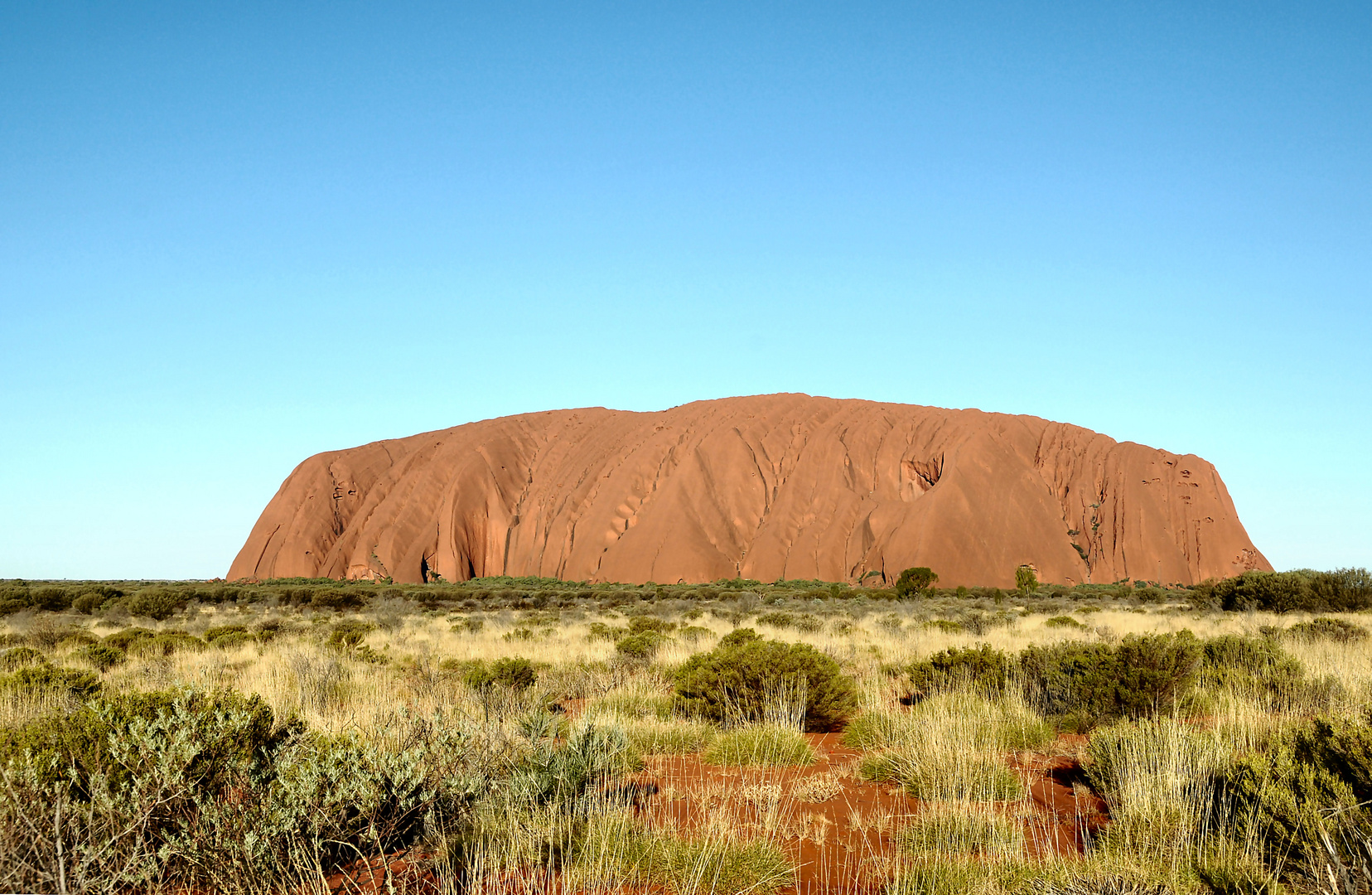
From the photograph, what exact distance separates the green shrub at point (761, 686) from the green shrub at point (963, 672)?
142 cm

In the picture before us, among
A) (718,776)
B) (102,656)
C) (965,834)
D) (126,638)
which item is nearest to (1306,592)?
(718,776)

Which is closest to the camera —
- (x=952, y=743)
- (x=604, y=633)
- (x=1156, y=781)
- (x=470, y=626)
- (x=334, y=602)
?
(x=1156, y=781)

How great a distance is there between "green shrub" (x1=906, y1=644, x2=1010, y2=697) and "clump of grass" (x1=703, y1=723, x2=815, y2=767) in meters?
3.18

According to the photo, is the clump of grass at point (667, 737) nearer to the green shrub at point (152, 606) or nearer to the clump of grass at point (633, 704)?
the clump of grass at point (633, 704)

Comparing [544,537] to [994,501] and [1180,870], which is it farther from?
[1180,870]

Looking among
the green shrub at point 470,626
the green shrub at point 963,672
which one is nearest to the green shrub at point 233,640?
the green shrub at point 470,626

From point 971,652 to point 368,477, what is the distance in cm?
7723

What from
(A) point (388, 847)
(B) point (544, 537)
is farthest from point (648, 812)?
(B) point (544, 537)

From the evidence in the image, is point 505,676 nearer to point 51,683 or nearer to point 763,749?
point 763,749

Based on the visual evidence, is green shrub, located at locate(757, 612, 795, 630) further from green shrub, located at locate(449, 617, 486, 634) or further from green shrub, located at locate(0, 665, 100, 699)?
green shrub, located at locate(0, 665, 100, 699)

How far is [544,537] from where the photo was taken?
2795 inches

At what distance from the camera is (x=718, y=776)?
6824mm

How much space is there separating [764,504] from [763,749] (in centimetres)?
6066

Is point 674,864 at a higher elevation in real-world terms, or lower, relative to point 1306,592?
higher
